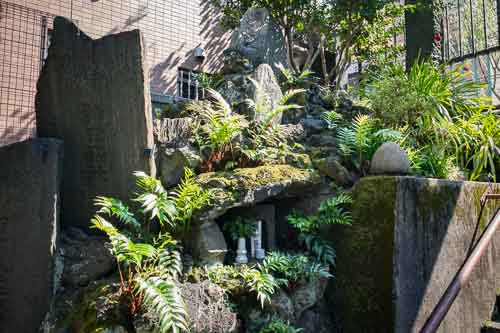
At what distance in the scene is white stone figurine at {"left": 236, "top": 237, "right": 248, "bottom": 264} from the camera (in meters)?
3.92

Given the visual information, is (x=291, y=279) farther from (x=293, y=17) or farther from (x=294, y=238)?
(x=293, y=17)

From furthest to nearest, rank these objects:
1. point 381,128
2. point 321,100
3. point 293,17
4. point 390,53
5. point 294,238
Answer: point 390,53
point 293,17
point 321,100
point 381,128
point 294,238

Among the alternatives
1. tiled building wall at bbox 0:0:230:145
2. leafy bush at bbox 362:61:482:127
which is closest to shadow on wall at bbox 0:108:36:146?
tiled building wall at bbox 0:0:230:145

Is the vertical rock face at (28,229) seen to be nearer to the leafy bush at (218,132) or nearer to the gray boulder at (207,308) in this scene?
the gray boulder at (207,308)

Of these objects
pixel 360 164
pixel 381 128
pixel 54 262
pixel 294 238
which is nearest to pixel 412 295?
pixel 294 238

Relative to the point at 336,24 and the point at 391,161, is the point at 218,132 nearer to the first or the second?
the point at 391,161

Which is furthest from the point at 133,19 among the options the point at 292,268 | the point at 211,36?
the point at 292,268

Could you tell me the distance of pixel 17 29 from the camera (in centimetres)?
757

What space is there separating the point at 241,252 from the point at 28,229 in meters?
2.10

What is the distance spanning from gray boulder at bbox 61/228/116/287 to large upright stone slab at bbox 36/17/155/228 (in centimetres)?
34

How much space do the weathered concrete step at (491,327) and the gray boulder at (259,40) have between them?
15.1 feet

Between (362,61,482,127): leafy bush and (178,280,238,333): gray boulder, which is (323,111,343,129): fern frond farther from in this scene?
(178,280,238,333): gray boulder

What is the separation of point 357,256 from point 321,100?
10.7 ft

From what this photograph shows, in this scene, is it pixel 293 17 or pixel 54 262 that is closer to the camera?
pixel 54 262
